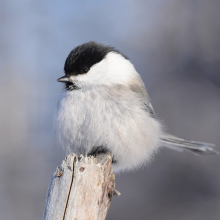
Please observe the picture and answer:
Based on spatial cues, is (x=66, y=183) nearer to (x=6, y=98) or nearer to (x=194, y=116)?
(x=194, y=116)

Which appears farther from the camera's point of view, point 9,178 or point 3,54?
point 3,54

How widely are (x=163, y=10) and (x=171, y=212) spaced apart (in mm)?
2641

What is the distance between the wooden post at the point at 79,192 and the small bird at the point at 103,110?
2.04 feet

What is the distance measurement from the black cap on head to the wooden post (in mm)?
891

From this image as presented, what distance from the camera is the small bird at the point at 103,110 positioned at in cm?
231

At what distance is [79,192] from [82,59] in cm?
110

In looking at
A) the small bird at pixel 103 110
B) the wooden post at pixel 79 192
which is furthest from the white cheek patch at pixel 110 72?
the wooden post at pixel 79 192

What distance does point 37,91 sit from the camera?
4363mm

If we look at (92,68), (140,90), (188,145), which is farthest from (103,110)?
(188,145)

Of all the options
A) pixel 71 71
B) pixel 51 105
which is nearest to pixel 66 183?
pixel 71 71

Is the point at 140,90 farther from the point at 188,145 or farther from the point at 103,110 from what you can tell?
the point at 188,145

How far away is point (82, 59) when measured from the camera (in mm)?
2414

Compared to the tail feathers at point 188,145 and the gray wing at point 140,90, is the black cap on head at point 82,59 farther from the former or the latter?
the tail feathers at point 188,145

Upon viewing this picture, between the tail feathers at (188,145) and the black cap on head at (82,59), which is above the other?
the black cap on head at (82,59)
